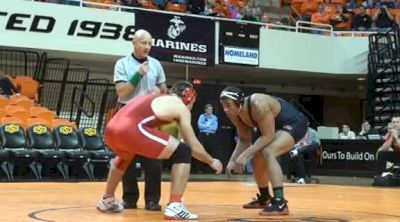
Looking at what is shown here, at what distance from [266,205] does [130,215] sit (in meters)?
1.65

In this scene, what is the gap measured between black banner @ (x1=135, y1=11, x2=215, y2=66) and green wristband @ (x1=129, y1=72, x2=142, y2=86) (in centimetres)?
1241

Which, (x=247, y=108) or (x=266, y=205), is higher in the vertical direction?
(x=247, y=108)

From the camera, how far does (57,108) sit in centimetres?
1906

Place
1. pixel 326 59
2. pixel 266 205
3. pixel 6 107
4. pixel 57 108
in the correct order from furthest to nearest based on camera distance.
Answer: pixel 326 59 < pixel 57 108 < pixel 6 107 < pixel 266 205

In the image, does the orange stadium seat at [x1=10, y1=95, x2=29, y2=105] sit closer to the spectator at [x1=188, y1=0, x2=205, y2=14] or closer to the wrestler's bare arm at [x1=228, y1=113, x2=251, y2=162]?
the spectator at [x1=188, y1=0, x2=205, y2=14]

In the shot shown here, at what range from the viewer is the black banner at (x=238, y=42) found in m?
21.2

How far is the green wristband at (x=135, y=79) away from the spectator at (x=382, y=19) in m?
17.7

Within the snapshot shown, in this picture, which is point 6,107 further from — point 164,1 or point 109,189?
point 109,189

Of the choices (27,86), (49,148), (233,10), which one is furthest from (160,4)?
(49,148)

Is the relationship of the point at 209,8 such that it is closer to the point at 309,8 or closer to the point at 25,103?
the point at 309,8

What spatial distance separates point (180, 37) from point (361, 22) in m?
6.80

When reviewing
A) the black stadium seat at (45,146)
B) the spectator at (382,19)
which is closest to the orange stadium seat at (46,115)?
the black stadium seat at (45,146)

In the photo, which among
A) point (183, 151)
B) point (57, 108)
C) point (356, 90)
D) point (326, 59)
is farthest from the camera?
point (356, 90)

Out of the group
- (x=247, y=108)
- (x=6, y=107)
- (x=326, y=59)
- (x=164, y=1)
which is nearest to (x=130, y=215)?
(x=247, y=108)
